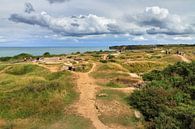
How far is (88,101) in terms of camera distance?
3231 centimetres

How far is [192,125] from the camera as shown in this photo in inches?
996

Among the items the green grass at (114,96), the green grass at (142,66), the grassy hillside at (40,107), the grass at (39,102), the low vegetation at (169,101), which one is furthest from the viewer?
the green grass at (142,66)

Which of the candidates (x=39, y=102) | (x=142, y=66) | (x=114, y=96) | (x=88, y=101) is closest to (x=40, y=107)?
(x=39, y=102)

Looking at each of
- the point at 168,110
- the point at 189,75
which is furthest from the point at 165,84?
the point at 168,110

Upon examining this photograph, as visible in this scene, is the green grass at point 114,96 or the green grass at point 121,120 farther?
the green grass at point 114,96

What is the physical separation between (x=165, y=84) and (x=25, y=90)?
14.4 meters

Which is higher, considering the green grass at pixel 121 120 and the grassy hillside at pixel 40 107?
the grassy hillside at pixel 40 107

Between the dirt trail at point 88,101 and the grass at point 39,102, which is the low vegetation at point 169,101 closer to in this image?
the dirt trail at point 88,101

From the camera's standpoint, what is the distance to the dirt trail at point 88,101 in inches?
1112

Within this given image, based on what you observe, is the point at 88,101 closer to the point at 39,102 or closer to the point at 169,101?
the point at 39,102

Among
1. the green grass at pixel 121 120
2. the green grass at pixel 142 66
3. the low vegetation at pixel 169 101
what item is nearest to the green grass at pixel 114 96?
the low vegetation at pixel 169 101

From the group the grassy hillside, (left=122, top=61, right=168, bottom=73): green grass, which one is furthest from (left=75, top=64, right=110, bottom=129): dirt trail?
(left=122, top=61, right=168, bottom=73): green grass

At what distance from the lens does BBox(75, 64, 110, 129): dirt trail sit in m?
28.2

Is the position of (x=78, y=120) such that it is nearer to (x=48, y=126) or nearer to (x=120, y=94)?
(x=48, y=126)
